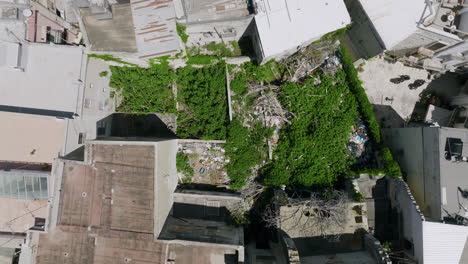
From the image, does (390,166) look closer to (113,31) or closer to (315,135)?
(315,135)

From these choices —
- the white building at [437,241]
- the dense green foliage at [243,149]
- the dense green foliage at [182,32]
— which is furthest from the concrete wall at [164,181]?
the white building at [437,241]

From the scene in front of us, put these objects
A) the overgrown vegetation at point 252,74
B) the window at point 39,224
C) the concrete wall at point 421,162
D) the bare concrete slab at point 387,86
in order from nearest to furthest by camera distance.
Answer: the window at point 39,224
the concrete wall at point 421,162
the overgrown vegetation at point 252,74
the bare concrete slab at point 387,86

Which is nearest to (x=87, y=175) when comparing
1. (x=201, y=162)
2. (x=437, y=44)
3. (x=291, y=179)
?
(x=201, y=162)

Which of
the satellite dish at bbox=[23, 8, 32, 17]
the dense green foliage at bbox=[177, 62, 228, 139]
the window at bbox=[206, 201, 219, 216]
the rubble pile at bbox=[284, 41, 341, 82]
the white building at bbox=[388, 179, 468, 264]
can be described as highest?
the satellite dish at bbox=[23, 8, 32, 17]

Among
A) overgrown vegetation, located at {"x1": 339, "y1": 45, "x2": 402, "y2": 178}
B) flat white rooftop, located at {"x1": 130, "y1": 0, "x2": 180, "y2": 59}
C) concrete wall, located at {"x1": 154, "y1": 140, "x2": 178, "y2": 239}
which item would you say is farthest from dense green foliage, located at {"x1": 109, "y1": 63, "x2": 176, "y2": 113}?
overgrown vegetation, located at {"x1": 339, "y1": 45, "x2": 402, "y2": 178}

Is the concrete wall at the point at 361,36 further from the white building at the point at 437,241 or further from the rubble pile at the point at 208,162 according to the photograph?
the rubble pile at the point at 208,162

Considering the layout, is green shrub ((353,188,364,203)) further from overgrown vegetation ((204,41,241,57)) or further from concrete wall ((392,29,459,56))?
overgrown vegetation ((204,41,241,57))
